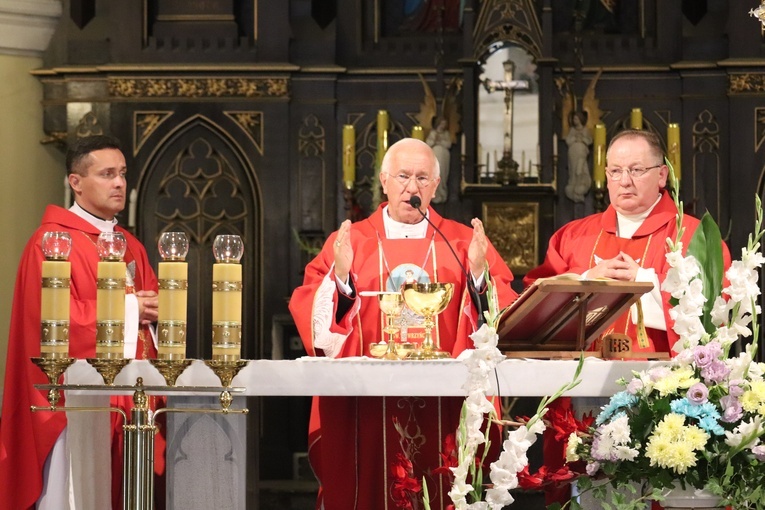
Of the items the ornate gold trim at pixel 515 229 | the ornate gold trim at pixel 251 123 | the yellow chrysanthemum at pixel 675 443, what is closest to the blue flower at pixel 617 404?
the yellow chrysanthemum at pixel 675 443

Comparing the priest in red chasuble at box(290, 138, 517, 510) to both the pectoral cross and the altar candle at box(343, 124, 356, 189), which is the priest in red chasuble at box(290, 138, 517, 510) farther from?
the pectoral cross

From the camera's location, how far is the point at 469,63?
9531 mm

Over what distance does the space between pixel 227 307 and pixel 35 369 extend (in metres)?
1.47

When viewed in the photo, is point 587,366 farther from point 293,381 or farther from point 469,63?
point 469,63

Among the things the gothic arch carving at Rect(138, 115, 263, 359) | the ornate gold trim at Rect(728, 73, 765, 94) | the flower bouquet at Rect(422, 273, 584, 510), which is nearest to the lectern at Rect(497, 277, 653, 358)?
the flower bouquet at Rect(422, 273, 584, 510)

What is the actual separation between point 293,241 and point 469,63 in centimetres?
180

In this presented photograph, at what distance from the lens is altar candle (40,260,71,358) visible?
4.18 metres

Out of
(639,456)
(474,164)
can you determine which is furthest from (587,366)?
(474,164)

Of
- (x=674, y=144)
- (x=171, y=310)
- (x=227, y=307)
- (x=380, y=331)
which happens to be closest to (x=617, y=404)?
(x=227, y=307)

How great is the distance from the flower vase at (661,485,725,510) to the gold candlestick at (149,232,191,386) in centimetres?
151

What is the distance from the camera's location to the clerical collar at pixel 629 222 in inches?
227

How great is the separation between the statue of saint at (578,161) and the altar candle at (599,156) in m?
0.15

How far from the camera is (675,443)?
3574mm

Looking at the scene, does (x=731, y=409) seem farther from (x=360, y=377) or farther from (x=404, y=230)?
(x=404, y=230)
